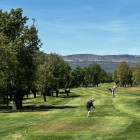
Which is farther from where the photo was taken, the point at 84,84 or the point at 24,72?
the point at 84,84

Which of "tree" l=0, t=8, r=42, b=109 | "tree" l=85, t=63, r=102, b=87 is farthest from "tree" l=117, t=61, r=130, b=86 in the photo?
"tree" l=0, t=8, r=42, b=109

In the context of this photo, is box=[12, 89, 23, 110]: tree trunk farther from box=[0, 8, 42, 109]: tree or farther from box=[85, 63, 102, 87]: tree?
box=[85, 63, 102, 87]: tree

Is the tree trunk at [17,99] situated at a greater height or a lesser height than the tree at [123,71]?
lesser

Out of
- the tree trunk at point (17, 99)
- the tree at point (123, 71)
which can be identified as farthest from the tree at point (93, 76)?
the tree trunk at point (17, 99)

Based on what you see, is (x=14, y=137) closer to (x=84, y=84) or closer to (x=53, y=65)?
(x=53, y=65)

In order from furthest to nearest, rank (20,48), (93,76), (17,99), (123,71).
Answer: (93,76)
(123,71)
(17,99)
(20,48)

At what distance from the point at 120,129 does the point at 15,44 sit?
81.5 feet

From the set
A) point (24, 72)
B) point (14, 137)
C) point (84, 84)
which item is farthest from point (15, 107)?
point (84, 84)

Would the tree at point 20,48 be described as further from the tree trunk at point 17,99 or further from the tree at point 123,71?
the tree at point 123,71

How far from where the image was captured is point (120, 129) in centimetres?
1634

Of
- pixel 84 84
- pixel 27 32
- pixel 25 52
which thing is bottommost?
pixel 84 84

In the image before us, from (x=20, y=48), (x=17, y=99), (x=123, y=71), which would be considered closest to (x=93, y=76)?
(x=123, y=71)

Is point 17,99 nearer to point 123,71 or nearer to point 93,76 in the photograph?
point 123,71

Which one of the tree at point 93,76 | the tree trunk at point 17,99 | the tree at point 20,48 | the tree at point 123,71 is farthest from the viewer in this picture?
the tree at point 93,76
